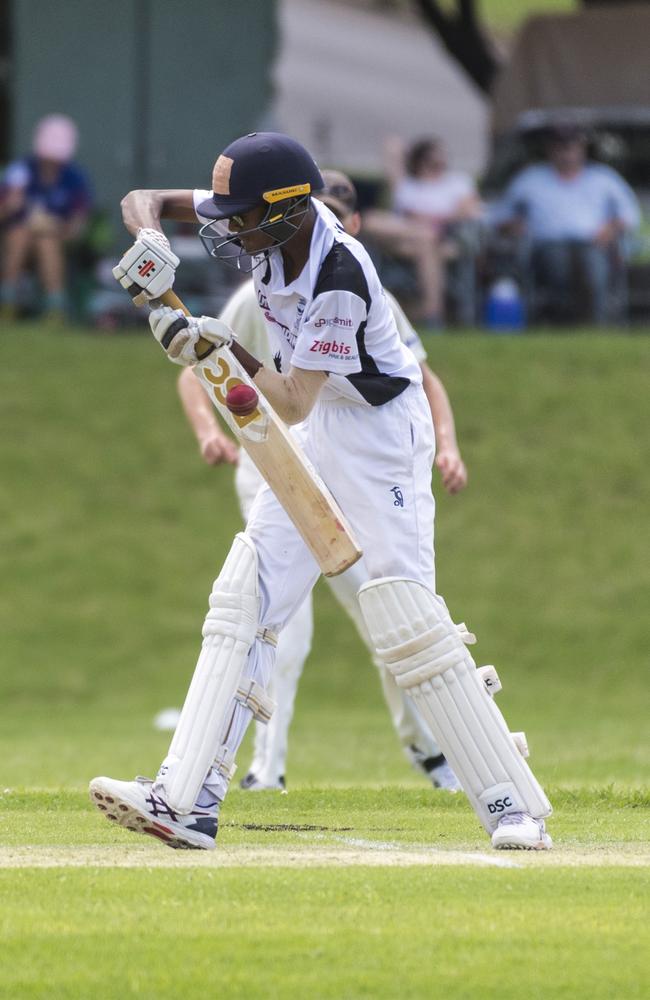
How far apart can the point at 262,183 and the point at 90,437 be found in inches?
440

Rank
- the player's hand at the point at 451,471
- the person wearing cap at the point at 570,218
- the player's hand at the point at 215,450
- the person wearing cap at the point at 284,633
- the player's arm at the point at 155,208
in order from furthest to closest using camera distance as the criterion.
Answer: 1. the person wearing cap at the point at 570,218
2. the person wearing cap at the point at 284,633
3. the player's hand at the point at 215,450
4. the player's hand at the point at 451,471
5. the player's arm at the point at 155,208

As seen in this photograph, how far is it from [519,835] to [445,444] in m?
2.15

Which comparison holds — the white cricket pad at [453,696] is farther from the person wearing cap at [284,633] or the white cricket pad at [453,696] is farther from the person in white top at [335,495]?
the person wearing cap at [284,633]

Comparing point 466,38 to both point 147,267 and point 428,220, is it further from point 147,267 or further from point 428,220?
point 147,267

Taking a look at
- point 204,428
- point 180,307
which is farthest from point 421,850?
point 204,428

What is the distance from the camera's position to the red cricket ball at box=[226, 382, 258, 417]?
5.41m

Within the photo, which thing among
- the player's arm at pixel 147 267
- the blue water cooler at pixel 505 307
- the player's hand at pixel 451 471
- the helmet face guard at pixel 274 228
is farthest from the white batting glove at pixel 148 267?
the blue water cooler at pixel 505 307

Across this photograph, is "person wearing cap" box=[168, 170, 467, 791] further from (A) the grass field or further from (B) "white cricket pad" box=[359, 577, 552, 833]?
(B) "white cricket pad" box=[359, 577, 552, 833]

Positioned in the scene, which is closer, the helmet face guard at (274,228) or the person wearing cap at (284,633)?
the helmet face guard at (274,228)

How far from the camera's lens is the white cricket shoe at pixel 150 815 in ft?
17.3

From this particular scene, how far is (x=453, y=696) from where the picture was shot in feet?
17.8

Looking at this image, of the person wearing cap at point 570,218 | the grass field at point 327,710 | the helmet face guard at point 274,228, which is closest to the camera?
the grass field at point 327,710

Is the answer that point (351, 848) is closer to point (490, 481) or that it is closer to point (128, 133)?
point (490, 481)

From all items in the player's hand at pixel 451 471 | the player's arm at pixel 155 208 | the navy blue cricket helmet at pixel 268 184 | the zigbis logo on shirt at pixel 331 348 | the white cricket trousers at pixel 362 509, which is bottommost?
the player's hand at pixel 451 471
